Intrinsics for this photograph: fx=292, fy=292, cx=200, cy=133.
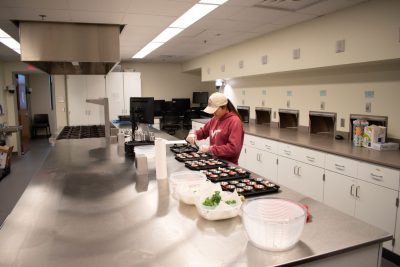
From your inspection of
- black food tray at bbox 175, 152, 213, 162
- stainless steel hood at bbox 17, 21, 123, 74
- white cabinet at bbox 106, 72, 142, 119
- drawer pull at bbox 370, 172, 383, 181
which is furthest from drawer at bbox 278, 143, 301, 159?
white cabinet at bbox 106, 72, 142, 119

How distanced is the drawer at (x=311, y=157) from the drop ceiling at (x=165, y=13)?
1647 mm

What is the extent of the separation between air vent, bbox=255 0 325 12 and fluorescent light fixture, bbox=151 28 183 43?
164cm

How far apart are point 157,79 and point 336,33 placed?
19.9ft

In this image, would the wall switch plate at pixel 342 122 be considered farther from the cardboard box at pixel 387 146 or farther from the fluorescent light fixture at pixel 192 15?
the fluorescent light fixture at pixel 192 15

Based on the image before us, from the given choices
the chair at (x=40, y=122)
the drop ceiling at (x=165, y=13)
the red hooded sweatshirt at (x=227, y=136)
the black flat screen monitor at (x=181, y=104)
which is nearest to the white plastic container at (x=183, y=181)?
the red hooded sweatshirt at (x=227, y=136)

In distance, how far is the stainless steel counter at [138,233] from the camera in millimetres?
1074

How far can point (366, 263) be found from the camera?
1.21m

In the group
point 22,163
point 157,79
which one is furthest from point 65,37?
point 157,79

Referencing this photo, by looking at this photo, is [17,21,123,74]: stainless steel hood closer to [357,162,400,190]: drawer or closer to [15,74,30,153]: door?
[357,162,400,190]: drawer

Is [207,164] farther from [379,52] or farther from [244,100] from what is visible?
[244,100]

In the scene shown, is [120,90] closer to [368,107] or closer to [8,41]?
[8,41]

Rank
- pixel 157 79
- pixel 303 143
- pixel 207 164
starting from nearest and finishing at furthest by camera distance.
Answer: pixel 207 164 → pixel 303 143 → pixel 157 79

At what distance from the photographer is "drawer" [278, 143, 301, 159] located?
3679 mm

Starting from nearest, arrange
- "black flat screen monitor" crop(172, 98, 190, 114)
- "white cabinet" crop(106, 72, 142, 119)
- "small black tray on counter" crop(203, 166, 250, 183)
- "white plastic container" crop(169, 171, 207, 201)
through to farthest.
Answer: "white plastic container" crop(169, 171, 207, 201), "small black tray on counter" crop(203, 166, 250, 183), "white cabinet" crop(106, 72, 142, 119), "black flat screen monitor" crop(172, 98, 190, 114)
